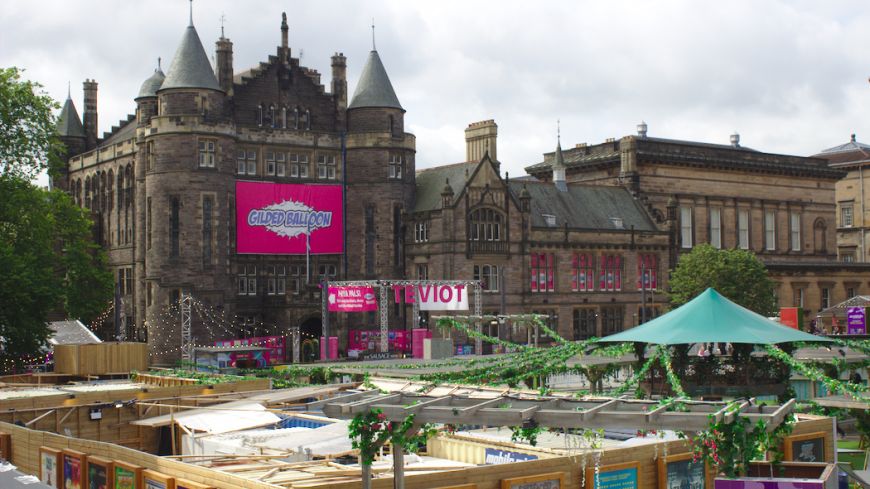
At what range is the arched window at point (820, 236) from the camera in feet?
300

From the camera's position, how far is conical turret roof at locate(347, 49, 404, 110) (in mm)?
68938

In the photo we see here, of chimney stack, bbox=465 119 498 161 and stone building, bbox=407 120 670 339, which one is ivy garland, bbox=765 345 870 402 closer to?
stone building, bbox=407 120 670 339

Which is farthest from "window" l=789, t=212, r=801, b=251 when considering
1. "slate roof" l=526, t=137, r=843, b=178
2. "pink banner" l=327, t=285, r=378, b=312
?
"pink banner" l=327, t=285, r=378, b=312

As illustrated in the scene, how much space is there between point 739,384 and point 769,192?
217ft

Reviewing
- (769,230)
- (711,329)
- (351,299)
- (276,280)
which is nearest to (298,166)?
(276,280)

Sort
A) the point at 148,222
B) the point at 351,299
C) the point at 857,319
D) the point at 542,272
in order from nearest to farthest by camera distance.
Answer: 1. the point at 857,319
2. the point at 351,299
3. the point at 148,222
4. the point at 542,272

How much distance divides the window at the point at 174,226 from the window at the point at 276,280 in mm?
6348

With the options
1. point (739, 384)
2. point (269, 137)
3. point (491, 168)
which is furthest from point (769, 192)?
point (739, 384)

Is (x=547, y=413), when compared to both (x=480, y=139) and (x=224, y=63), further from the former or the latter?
(x=480, y=139)

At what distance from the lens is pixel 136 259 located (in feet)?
220

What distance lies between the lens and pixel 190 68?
63.0 meters

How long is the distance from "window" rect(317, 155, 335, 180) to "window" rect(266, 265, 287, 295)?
613 cm

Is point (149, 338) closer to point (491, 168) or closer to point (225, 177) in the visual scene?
point (225, 177)

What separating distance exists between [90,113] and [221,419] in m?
59.7
